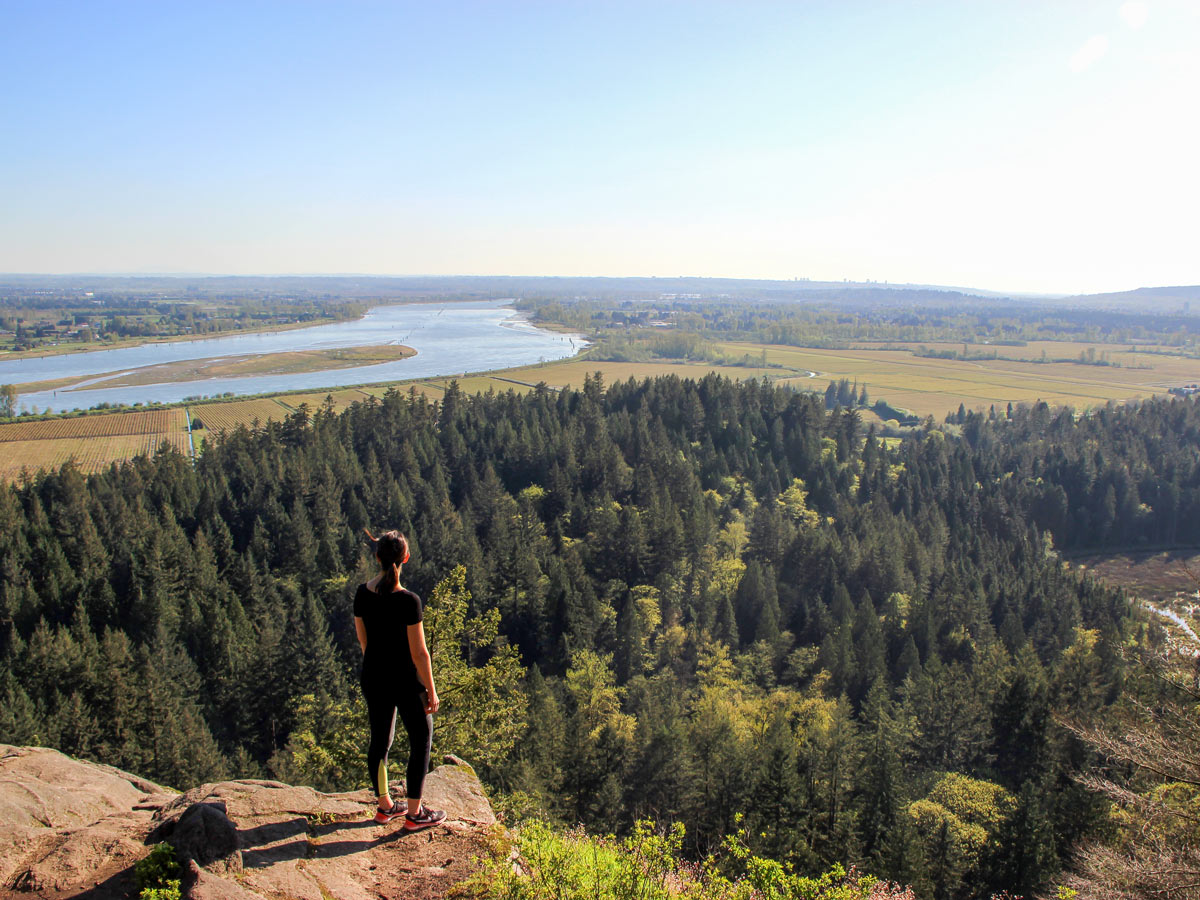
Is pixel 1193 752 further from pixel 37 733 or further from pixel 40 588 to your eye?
Result: pixel 40 588

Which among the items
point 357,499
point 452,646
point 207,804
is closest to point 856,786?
point 452,646

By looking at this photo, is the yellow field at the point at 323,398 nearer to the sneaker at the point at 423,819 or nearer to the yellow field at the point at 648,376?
the yellow field at the point at 648,376

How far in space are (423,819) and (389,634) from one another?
9.32 ft

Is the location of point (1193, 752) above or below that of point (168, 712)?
above

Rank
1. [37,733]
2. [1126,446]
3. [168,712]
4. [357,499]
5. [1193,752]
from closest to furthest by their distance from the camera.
Result: [1193,752]
[37,733]
[168,712]
[357,499]
[1126,446]

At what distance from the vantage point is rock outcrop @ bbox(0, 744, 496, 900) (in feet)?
26.0

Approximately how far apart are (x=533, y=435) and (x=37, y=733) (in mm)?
53741

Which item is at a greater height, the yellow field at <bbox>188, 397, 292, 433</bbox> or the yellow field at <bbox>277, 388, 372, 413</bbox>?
the yellow field at <bbox>277, 388, 372, 413</bbox>

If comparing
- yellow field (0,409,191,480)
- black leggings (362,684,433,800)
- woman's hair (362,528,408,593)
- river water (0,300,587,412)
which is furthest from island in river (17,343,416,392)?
woman's hair (362,528,408,593)

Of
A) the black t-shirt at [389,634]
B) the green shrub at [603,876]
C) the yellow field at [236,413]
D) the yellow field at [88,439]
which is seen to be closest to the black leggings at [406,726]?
the black t-shirt at [389,634]

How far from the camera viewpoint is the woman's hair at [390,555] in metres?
7.96

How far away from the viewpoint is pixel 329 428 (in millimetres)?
80500

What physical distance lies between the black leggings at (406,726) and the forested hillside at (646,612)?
6.79 metres

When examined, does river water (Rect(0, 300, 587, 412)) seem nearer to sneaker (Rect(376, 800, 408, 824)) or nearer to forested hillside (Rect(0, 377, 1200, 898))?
forested hillside (Rect(0, 377, 1200, 898))
